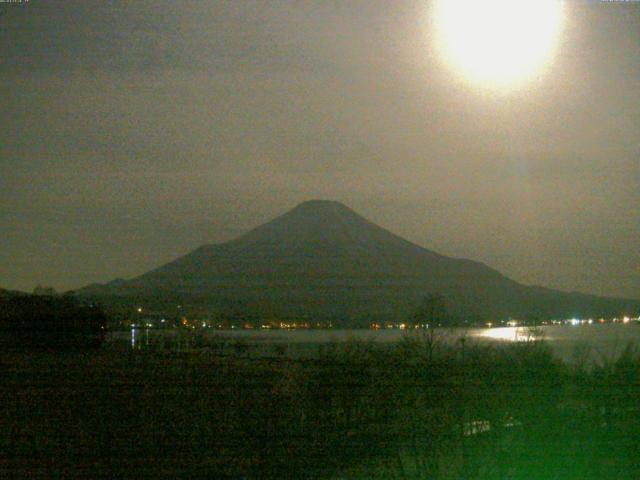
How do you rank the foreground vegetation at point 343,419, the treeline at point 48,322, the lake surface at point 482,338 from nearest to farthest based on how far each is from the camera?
1. the foreground vegetation at point 343,419
2. the lake surface at point 482,338
3. the treeline at point 48,322

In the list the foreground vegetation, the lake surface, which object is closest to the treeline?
the lake surface

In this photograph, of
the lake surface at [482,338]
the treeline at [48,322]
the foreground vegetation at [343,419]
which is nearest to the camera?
the foreground vegetation at [343,419]

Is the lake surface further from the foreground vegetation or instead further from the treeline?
the treeline

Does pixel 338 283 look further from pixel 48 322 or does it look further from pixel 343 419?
pixel 343 419

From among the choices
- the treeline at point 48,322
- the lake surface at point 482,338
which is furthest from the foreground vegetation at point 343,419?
the treeline at point 48,322

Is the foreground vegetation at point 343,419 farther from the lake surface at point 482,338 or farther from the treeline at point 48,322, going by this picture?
the treeline at point 48,322
